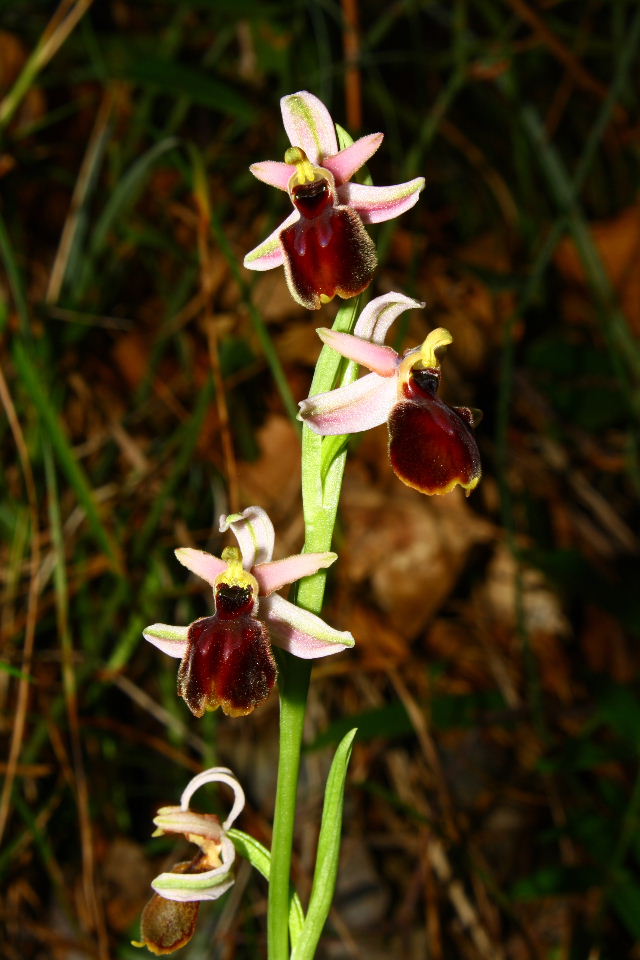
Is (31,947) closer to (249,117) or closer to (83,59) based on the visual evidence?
(249,117)

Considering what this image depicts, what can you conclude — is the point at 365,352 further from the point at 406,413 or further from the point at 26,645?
the point at 26,645

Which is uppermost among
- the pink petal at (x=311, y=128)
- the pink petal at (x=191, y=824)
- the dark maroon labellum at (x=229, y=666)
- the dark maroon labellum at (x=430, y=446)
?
the pink petal at (x=311, y=128)

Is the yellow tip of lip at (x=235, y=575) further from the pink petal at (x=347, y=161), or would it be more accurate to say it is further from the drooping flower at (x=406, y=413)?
the pink petal at (x=347, y=161)

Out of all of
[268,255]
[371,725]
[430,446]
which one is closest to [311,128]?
[268,255]

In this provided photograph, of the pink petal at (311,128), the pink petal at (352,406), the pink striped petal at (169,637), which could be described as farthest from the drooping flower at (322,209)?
the pink striped petal at (169,637)

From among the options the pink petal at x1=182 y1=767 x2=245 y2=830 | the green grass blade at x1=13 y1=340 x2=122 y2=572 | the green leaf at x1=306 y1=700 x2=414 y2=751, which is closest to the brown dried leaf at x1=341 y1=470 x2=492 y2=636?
the green leaf at x1=306 y1=700 x2=414 y2=751

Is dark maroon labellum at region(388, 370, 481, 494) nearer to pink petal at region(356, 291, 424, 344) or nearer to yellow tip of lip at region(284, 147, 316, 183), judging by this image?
pink petal at region(356, 291, 424, 344)

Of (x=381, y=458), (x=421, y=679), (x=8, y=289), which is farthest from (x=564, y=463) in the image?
(x=8, y=289)
